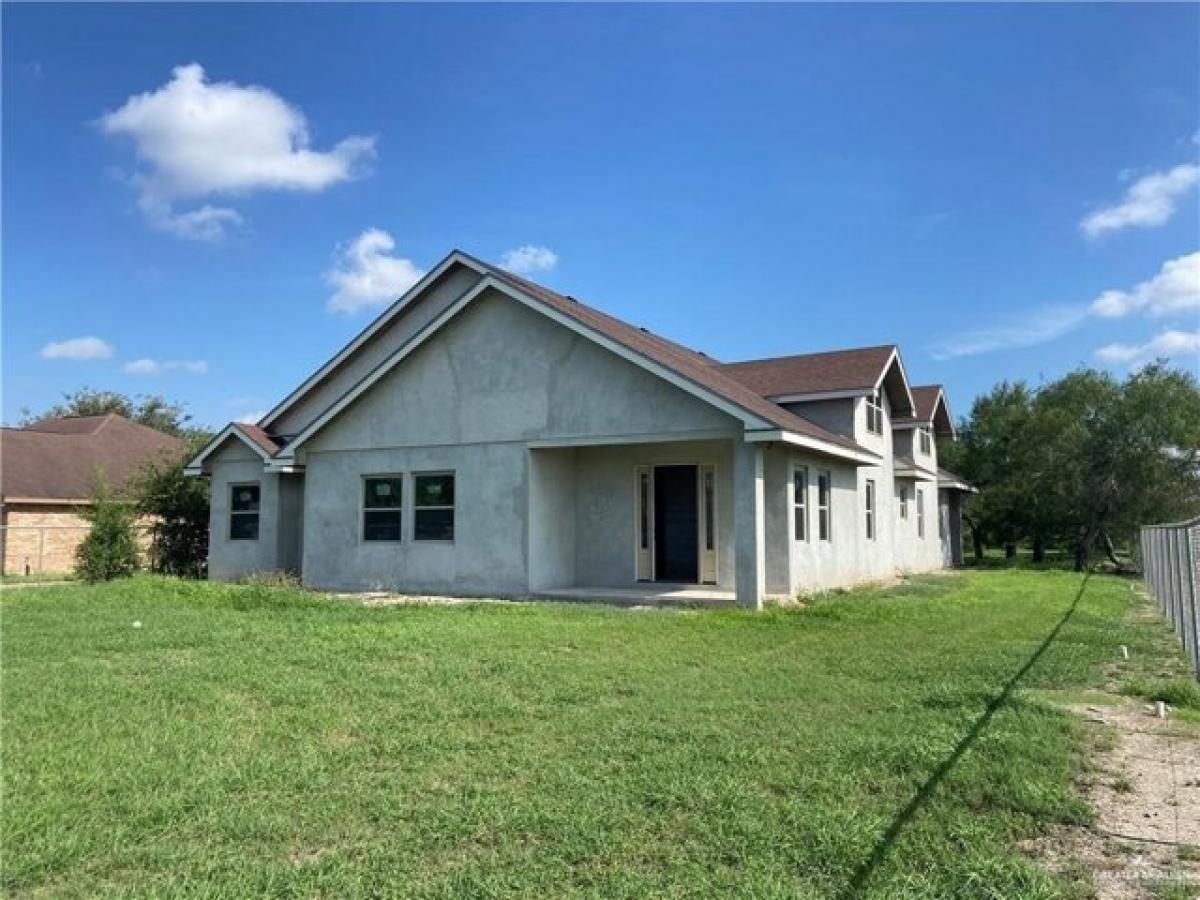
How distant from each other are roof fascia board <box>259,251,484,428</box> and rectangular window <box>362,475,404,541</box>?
14.1 ft

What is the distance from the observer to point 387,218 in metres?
18.7

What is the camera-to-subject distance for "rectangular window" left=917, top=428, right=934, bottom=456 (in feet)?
86.4

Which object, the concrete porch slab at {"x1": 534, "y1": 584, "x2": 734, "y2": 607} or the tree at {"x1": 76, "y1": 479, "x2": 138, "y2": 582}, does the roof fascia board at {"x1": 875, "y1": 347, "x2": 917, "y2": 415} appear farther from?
the tree at {"x1": 76, "y1": 479, "x2": 138, "y2": 582}

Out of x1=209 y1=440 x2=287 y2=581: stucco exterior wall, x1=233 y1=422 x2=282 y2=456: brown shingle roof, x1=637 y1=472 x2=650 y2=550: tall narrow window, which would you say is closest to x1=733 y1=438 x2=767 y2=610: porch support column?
x1=637 y1=472 x2=650 y2=550: tall narrow window

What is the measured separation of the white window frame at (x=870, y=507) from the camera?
2064 cm

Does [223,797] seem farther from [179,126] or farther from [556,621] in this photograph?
[179,126]

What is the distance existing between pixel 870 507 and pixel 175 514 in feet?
58.2

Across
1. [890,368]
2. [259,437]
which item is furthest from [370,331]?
[890,368]

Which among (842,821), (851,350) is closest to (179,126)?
(842,821)

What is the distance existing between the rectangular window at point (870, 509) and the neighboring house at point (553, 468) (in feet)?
5.14

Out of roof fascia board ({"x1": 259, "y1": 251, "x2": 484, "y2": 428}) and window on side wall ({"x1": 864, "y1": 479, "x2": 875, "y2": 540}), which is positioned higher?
roof fascia board ({"x1": 259, "y1": 251, "x2": 484, "y2": 428})

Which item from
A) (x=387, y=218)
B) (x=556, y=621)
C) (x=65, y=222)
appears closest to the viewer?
(x=556, y=621)

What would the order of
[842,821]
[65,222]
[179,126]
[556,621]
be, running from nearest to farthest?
1. [842,821]
2. [556,621]
3. [179,126]
4. [65,222]

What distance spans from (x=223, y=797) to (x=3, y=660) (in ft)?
18.3
